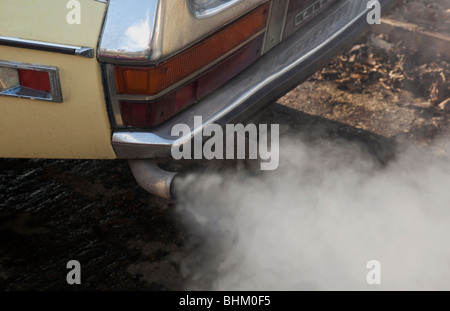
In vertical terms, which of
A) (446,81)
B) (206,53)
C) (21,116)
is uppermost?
(206,53)

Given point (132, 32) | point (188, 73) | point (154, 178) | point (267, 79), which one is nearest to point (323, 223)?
point (267, 79)

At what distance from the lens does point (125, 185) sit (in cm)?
306

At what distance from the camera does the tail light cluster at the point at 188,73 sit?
2.00 m

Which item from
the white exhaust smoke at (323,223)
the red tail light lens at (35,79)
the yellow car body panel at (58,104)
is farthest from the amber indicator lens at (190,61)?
the white exhaust smoke at (323,223)

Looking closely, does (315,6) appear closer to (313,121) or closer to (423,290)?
(313,121)

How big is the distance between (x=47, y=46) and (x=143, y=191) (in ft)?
4.27

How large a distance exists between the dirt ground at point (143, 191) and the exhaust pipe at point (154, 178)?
0.55 m

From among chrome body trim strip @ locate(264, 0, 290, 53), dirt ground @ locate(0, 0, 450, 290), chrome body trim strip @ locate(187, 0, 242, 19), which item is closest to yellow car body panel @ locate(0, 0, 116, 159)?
chrome body trim strip @ locate(187, 0, 242, 19)

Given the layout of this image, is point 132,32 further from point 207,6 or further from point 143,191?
point 143,191

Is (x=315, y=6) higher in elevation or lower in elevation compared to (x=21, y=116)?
higher

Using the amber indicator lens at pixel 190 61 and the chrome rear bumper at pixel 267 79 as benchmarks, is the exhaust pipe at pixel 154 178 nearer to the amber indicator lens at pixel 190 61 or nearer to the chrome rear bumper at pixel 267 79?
the chrome rear bumper at pixel 267 79

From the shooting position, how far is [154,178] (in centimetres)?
217

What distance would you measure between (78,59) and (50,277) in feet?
3.86
